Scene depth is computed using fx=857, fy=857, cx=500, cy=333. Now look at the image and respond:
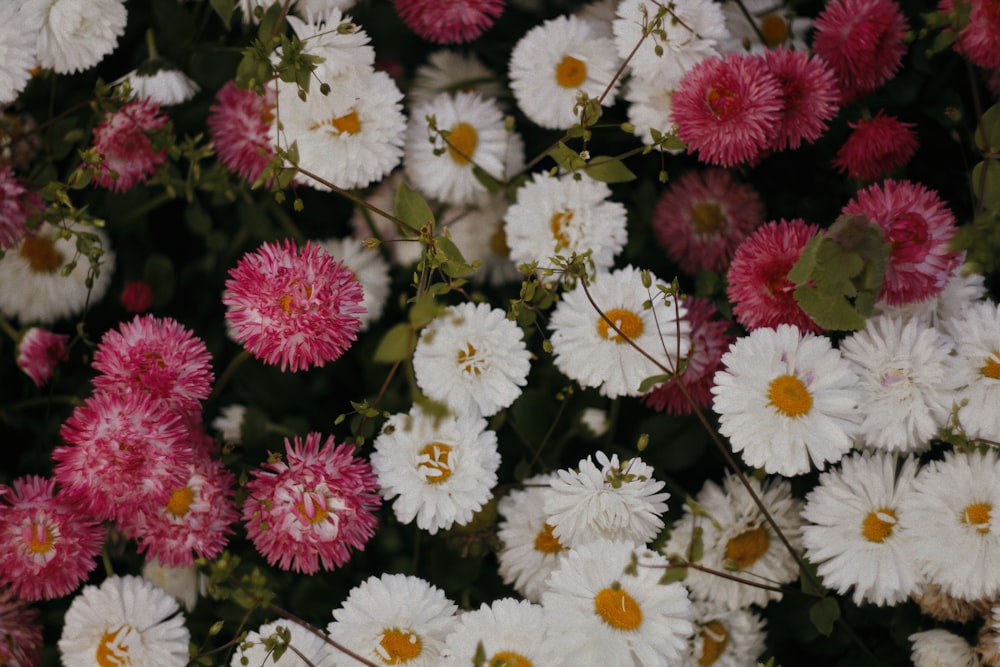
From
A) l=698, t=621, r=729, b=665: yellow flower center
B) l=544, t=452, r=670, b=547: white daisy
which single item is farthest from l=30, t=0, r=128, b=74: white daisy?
l=698, t=621, r=729, b=665: yellow flower center

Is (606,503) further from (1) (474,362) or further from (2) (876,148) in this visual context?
(2) (876,148)

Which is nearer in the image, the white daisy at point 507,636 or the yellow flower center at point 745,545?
the white daisy at point 507,636

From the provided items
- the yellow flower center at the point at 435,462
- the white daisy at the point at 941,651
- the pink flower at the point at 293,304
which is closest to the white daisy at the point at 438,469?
the yellow flower center at the point at 435,462

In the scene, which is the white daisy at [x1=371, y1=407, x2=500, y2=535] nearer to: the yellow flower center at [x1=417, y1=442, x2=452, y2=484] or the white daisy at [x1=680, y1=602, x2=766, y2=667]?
the yellow flower center at [x1=417, y1=442, x2=452, y2=484]

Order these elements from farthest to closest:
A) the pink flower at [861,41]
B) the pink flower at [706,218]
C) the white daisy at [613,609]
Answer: the pink flower at [706,218] → the pink flower at [861,41] → the white daisy at [613,609]

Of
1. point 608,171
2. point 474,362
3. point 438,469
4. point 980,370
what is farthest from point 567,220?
point 980,370

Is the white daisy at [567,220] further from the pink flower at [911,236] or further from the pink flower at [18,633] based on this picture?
the pink flower at [18,633]

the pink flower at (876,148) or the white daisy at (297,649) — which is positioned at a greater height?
the pink flower at (876,148)
